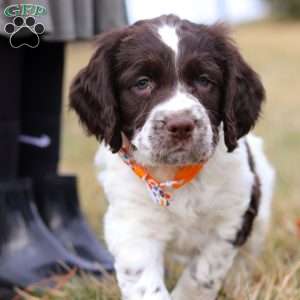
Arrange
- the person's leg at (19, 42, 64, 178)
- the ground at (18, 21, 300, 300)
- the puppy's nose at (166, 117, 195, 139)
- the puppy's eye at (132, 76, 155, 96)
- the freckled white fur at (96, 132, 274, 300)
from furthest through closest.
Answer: the person's leg at (19, 42, 64, 178) < the ground at (18, 21, 300, 300) < the freckled white fur at (96, 132, 274, 300) < the puppy's eye at (132, 76, 155, 96) < the puppy's nose at (166, 117, 195, 139)

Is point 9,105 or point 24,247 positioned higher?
point 9,105

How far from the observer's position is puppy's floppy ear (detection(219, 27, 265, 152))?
3.06 m

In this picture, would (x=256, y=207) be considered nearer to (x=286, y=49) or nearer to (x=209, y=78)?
(x=209, y=78)

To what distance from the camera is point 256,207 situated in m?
3.30

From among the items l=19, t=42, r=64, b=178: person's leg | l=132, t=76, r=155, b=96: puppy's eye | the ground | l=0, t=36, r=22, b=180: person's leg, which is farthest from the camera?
l=19, t=42, r=64, b=178: person's leg

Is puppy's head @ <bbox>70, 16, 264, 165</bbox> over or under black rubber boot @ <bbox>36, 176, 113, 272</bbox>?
over

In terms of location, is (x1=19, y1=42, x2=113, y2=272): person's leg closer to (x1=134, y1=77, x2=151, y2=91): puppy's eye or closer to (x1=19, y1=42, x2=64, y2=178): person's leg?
(x1=19, y1=42, x2=64, y2=178): person's leg

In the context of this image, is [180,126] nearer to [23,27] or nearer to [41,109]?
[23,27]

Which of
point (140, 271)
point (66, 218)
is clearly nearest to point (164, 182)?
point (140, 271)

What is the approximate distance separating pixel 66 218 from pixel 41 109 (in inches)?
22.0

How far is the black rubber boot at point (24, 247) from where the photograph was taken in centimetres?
356

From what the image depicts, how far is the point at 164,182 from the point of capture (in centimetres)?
305

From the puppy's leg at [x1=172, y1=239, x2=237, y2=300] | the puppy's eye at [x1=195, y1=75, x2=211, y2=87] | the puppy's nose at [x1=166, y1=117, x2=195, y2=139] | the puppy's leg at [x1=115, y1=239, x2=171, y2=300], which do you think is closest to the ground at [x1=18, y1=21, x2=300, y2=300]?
the puppy's leg at [x1=172, y1=239, x2=237, y2=300]

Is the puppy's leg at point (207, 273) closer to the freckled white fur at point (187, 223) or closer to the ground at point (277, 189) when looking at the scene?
the freckled white fur at point (187, 223)
